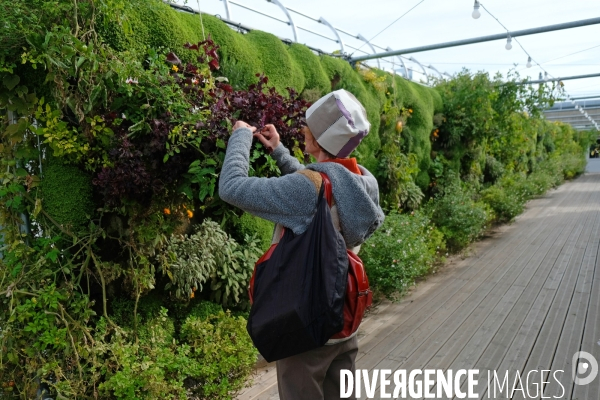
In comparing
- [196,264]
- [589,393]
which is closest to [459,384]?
[589,393]

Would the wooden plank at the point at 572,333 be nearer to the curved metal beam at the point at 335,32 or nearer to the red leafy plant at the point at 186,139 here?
the red leafy plant at the point at 186,139

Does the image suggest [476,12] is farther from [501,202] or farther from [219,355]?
[219,355]

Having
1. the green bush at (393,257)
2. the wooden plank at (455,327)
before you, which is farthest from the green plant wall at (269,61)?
the wooden plank at (455,327)

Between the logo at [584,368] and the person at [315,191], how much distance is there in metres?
2.38

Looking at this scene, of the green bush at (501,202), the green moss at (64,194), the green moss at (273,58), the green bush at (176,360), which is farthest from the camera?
the green bush at (501,202)

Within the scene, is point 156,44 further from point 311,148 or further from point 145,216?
point 311,148

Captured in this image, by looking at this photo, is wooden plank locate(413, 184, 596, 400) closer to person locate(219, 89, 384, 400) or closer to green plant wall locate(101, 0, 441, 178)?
green plant wall locate(101, 0, 441, 178)

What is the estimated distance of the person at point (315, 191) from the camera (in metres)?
1.52

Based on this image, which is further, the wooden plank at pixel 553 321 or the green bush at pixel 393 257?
the green bush at pixel 393 257

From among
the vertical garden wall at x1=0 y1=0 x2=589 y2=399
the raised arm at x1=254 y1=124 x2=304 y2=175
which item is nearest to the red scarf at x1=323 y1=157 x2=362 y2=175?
the raised arm at x1=254 y1=124 x2=304 y2=175

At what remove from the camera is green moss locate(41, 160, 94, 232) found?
103 inches

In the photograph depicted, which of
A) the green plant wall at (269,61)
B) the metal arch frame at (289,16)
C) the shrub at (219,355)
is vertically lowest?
the shrub at (219,355)

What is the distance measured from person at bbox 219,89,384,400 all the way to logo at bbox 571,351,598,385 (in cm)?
238

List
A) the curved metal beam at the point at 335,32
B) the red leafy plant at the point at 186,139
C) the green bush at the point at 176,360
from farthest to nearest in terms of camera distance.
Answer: the curved metal beam at the point at 335,32, the green bush at the point at 176,360, the red leafy plant at the point at 186,139
